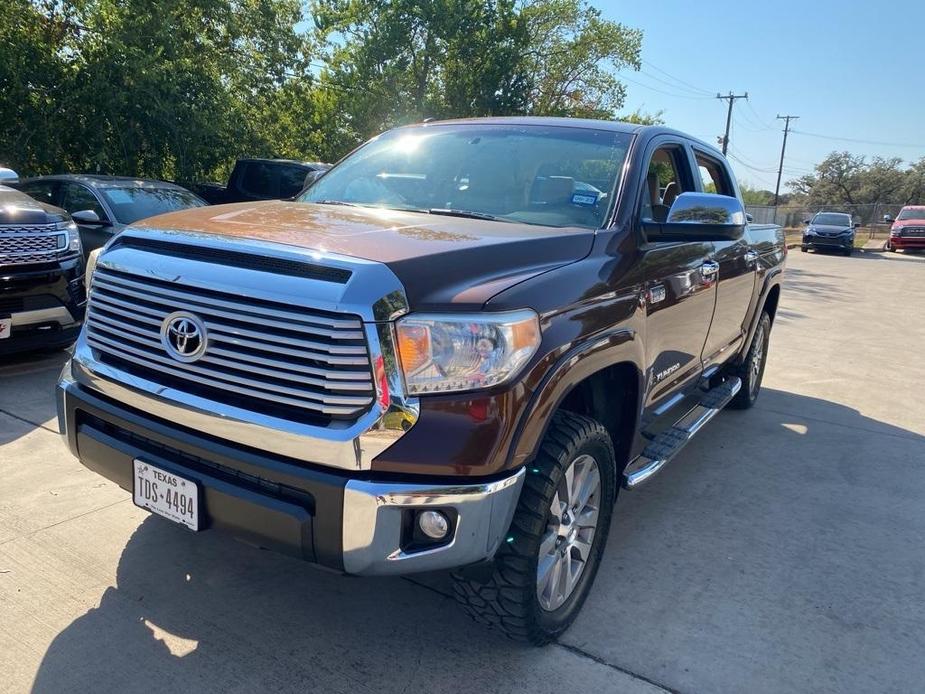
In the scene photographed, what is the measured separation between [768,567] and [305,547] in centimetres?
227

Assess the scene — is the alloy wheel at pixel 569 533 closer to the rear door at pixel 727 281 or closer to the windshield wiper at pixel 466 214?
the windshield wiper at pixel 466 214

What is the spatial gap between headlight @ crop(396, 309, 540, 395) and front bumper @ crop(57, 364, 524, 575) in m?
0.29

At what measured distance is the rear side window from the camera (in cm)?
454

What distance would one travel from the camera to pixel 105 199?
7.04 metres

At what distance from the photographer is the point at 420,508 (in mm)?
2020

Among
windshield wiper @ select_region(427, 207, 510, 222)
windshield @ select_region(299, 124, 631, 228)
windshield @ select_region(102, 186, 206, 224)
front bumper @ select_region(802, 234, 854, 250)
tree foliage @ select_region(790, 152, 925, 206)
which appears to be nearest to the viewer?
windshield wiper @ select_region(427, 207, 510, 222)

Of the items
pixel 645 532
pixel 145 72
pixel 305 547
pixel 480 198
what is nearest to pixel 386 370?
pixel 305 547

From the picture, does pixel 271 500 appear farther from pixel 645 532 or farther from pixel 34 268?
pixel 34 268

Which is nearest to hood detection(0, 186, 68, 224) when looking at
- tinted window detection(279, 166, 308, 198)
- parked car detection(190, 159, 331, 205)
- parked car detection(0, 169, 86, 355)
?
parked car detection(0, 169, 86, 355)

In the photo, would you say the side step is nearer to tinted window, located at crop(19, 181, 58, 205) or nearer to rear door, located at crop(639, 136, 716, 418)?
rear door, located at crop(639, 136, 716, 418)

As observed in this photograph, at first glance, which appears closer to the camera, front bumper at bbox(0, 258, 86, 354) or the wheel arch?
the wheel arch

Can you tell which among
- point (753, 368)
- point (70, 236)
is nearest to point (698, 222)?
point (753, 368)

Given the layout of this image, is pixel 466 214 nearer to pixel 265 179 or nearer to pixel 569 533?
pixel 569 533

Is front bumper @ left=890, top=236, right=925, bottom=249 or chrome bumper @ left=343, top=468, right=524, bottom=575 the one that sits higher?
front bumper @ left=890, top=236, right=925, bottom=249
